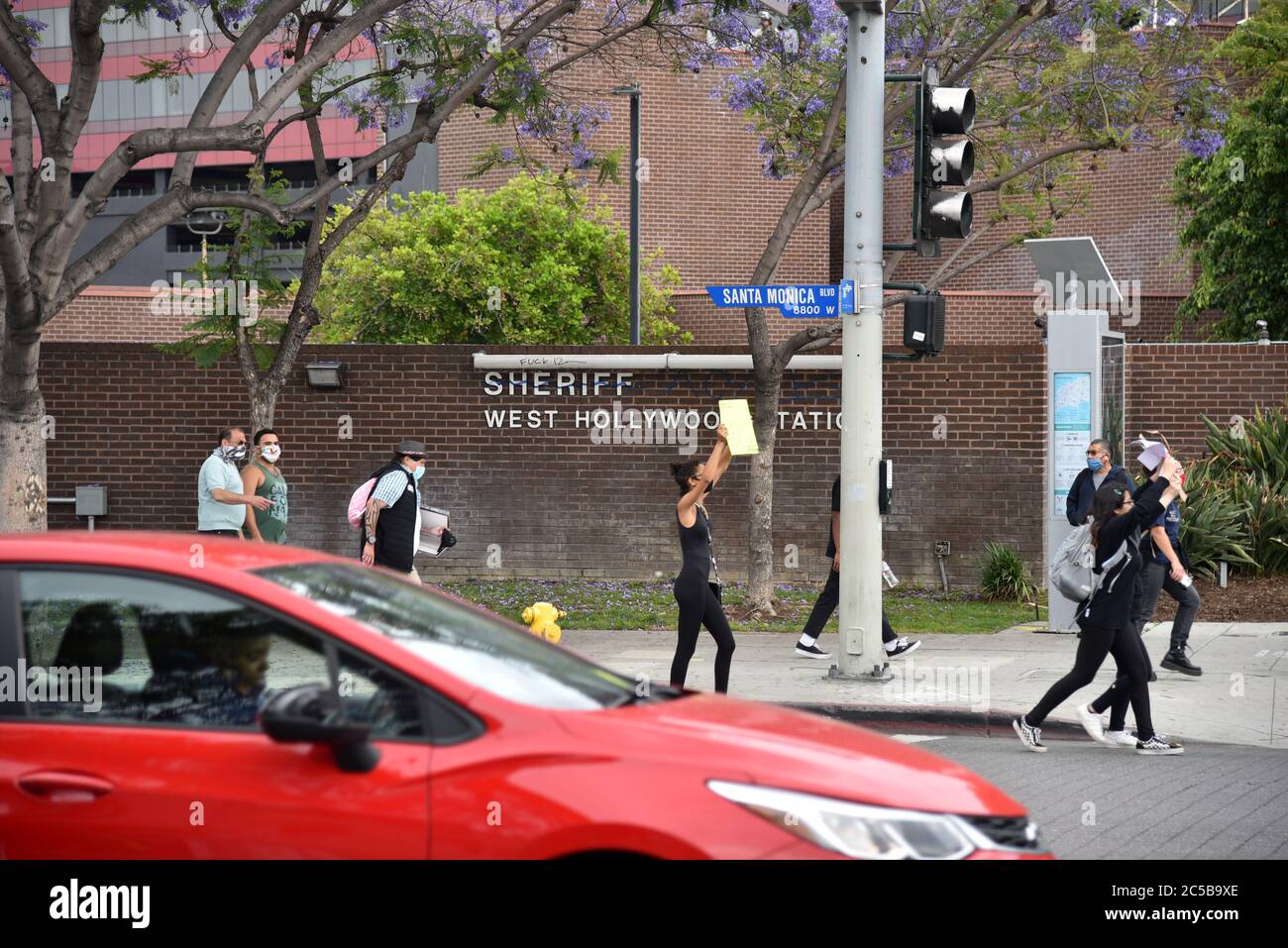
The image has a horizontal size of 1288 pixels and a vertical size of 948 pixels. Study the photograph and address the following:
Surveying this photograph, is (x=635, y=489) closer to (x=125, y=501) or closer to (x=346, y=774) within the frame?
(x=125, y=501)

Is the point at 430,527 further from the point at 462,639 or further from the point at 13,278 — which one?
the point at 462,639

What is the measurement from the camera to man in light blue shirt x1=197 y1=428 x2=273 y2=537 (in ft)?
40.2

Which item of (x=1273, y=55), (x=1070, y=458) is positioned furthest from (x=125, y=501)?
(x=1273, y=55)

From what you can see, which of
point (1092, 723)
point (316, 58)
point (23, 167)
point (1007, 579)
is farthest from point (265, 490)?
point (1007, 579)

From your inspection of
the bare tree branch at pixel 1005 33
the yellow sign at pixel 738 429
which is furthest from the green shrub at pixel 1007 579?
the yellow sign at pixel 738 429

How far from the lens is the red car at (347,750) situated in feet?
12.4

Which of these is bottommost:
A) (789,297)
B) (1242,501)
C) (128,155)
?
(1242,501)

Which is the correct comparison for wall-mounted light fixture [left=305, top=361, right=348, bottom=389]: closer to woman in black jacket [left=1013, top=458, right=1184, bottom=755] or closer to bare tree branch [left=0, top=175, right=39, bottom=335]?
bare tree branch [left=0, top=175, right=39, bottom=335]

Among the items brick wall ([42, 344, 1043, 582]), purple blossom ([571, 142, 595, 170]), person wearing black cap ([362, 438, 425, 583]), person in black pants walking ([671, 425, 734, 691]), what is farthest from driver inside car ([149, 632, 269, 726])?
brick wall ([42, 344, 1043, 582])

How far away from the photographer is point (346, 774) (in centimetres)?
387

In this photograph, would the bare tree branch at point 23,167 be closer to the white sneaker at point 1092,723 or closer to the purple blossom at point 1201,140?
the white sneaker at point 1092,723

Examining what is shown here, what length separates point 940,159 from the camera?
421 inches

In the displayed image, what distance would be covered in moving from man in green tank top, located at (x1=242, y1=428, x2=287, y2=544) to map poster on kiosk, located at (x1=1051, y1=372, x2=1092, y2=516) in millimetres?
7177

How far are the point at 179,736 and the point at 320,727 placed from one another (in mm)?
484
